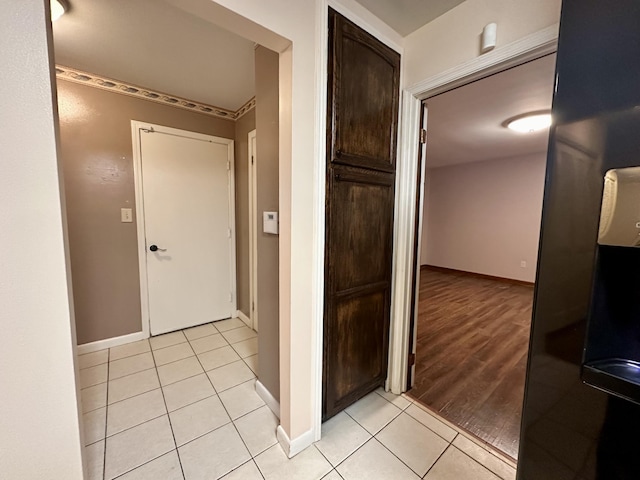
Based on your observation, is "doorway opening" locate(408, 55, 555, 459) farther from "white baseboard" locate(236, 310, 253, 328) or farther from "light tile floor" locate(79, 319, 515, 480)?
"white baseboard" locate(236, 310, 253, 328)

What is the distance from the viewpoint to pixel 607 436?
0.58 meters

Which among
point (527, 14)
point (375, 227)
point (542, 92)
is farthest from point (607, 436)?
point (542, 92)

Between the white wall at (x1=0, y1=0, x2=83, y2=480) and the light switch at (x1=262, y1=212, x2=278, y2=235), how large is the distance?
88 cm

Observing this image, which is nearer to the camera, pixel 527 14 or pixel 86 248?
pixel 527 14

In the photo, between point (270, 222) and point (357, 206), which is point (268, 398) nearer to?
point (270, 222)

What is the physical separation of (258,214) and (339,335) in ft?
3.02

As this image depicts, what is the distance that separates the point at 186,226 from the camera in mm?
2699

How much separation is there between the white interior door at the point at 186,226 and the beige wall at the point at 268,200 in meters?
1.42

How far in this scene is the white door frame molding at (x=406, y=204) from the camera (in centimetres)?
143

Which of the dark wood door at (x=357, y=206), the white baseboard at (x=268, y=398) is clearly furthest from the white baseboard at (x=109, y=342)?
the dark wood door at (x=357, y=206)

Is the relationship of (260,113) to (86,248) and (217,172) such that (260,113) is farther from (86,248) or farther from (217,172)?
(86,248)

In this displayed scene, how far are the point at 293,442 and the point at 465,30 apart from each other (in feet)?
7.89

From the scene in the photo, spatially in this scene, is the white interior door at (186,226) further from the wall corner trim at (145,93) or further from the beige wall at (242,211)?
the wall corner trim at (145,93)

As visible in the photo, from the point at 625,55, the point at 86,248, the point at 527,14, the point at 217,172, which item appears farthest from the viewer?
the point at 217,172
